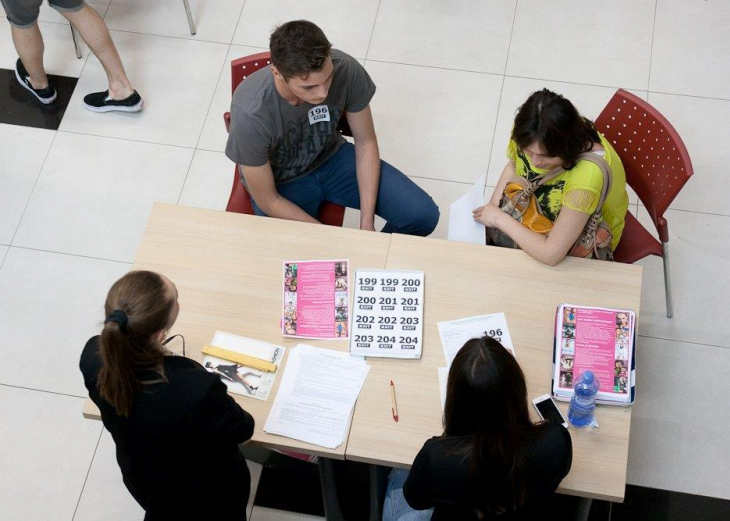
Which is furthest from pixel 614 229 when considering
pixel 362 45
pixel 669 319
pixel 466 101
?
pixel 362 45

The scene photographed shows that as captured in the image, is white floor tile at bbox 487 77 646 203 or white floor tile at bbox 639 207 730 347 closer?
white floor tile at bbox 639 207 730 347

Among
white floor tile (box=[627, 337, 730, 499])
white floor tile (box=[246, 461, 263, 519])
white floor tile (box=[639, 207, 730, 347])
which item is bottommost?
white floor tile (box=[246, 461, 263, 519])

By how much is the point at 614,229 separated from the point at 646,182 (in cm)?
22

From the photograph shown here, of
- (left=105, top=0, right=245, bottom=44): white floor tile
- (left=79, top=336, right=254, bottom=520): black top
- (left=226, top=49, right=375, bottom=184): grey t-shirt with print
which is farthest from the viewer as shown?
(left=105, top=0, right=245, bottom=44): white floor tile

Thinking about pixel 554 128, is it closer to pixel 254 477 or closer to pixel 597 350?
pixel 597 350

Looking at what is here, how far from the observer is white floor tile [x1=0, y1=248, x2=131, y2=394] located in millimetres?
3100

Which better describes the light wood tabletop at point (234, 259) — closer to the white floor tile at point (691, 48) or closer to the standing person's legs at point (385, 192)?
the standing person's legs at point (385, 192)

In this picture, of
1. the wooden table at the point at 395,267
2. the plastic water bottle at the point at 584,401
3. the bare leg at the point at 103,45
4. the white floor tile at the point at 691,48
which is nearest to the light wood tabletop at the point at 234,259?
the wooden table at the point at 395,267

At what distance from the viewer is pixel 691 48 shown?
375cm

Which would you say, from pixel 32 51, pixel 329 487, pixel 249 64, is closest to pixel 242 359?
pixel 329 487

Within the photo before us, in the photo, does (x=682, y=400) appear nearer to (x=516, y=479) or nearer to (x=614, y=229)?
(x=614, y=229)

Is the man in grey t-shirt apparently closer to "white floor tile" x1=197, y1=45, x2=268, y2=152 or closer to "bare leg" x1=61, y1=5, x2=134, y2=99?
"white floor tile" x1=197, y1=45, x2=268, y2=152

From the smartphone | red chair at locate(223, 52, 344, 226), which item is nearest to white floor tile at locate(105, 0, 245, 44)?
red chair at locate(223, 52, 344, 226)

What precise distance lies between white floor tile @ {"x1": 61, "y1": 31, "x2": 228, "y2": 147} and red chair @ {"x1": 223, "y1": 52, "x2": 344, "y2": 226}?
0.93 meters
